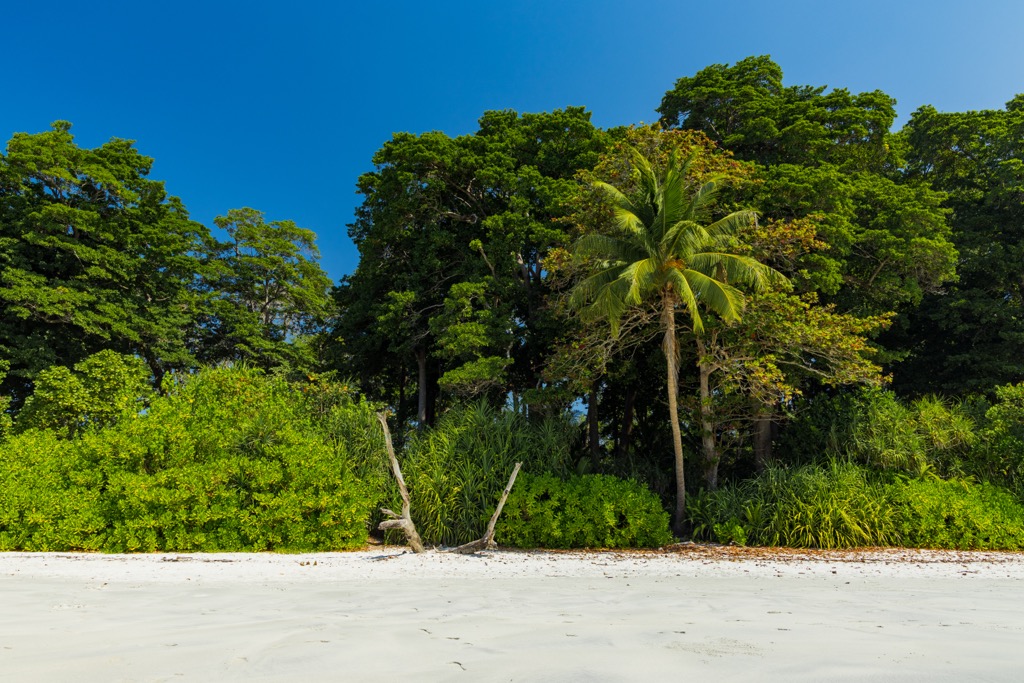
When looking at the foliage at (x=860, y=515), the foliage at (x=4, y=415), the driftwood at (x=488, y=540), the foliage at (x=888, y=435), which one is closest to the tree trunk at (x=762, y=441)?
the foliage at (x=888, y=435)

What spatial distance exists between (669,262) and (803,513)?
5930 millimetres

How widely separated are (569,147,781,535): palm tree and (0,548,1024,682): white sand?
209 inches

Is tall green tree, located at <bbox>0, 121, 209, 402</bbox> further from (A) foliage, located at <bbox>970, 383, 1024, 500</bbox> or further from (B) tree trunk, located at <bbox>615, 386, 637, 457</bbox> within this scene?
(A) foliage, located at <bbox>970, 383, 1024, 500</bbox>

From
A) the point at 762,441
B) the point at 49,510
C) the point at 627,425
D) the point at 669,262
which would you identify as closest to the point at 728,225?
the point at 669,262

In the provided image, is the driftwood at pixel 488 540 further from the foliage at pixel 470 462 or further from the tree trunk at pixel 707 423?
the tree trunk at pixel 707 423

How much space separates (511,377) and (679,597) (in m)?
12.5

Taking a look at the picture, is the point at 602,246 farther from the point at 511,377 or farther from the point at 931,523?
the point at 931,523

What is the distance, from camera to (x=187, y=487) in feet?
36.9

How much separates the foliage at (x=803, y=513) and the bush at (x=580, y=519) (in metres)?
1.32

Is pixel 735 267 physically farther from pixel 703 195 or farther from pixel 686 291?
pixel 703 195

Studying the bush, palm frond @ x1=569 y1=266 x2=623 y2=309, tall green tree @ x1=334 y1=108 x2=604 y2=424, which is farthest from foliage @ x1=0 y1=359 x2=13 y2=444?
palm frond @ x1=569 y1=266 x2=623 y2=309

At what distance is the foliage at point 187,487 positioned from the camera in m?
11.1

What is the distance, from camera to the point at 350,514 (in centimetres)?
1202

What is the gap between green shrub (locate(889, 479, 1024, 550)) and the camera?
1175 centimetres
